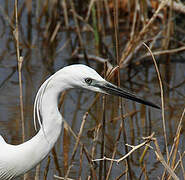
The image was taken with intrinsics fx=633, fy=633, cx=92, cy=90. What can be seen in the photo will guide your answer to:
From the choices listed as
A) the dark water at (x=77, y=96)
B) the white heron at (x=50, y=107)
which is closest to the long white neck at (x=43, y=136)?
the white heron at (x=50, y=107)

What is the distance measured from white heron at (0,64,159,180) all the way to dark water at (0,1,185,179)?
0.69 metres

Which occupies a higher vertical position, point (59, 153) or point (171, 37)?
point (171, 37)

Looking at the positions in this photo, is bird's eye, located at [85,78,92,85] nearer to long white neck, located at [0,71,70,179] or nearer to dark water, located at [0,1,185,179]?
long white neck, located at [0,71,70,179]

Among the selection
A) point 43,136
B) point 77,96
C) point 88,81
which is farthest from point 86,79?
point 77,96

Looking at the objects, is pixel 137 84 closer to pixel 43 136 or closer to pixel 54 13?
pixel 54 13

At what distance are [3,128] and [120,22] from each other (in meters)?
2.72

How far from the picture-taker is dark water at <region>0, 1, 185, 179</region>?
3920 mm

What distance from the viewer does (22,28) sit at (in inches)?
240

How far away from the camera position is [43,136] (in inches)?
108

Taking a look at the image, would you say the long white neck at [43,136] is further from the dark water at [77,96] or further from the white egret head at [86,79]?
the dark water at [77,96]

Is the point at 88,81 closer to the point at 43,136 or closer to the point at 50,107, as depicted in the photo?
the point at 50,107

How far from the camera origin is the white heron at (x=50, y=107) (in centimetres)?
263

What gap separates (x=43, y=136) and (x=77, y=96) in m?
2.17

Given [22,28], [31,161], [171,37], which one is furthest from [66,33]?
[31,161]
